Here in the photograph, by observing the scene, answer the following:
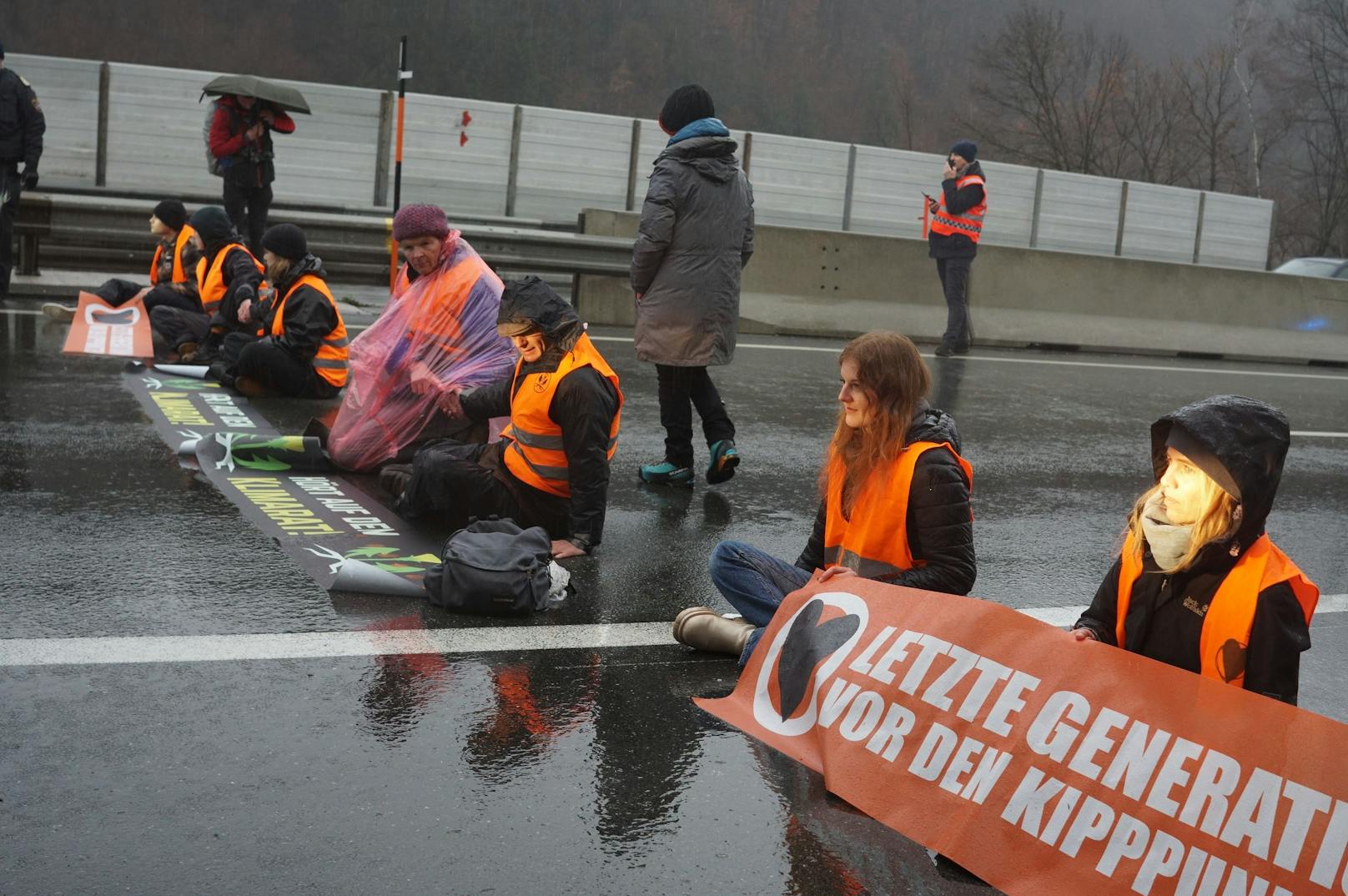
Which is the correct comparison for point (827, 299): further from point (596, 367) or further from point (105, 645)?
point (105, 645)

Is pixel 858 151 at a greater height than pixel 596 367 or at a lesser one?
greater

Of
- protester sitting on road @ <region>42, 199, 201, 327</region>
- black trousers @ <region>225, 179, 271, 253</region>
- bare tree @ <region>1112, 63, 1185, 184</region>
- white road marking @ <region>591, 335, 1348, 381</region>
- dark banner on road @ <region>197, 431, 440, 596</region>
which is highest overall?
bare tree @ <region>1112, 63, 1185, 184</region>

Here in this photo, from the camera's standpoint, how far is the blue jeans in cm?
481

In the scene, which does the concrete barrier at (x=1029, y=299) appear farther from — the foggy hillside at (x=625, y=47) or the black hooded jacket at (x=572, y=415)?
the foggy hillside at (x=625, y=47)

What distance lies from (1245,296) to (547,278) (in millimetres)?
8266

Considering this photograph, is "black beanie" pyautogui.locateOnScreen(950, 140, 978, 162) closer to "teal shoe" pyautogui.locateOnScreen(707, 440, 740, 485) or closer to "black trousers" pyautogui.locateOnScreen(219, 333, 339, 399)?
"black trousers" pyautogui.locateOnScreen(219, 333, 339, 399)

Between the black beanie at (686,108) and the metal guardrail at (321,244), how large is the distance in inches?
257

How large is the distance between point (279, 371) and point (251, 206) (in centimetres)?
494

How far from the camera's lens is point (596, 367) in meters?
5.93

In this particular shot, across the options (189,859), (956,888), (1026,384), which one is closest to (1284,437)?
(956,888)

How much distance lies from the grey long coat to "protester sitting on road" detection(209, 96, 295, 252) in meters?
6.77

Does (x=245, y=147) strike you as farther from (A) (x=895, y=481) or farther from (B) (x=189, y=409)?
(A) (x=895, y=481)

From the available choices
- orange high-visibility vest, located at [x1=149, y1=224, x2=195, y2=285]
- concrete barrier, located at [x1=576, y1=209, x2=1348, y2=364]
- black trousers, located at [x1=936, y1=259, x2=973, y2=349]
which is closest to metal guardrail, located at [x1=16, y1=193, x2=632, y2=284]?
concrete barrier, located at [x1=576, y1=209, x2=1348, y2=364]

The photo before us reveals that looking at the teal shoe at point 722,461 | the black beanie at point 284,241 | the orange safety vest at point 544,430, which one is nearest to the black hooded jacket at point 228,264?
the black beanie at point 284,241
